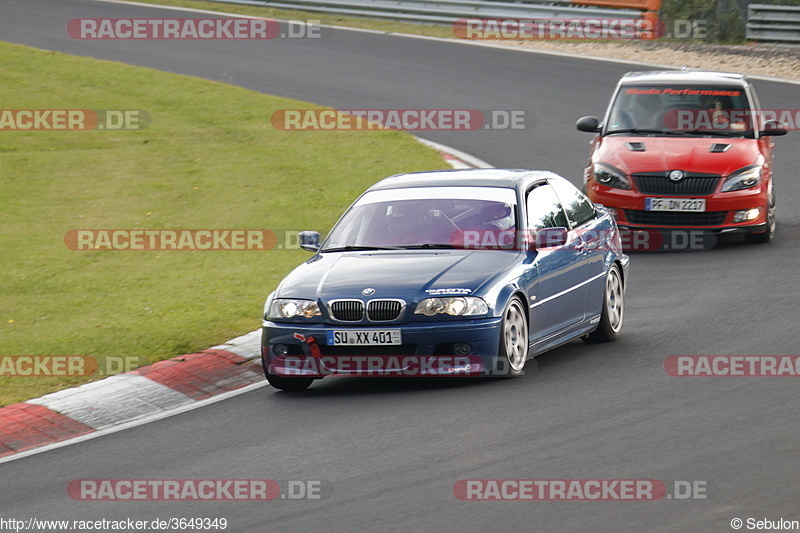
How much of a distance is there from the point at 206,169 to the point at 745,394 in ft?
39.4

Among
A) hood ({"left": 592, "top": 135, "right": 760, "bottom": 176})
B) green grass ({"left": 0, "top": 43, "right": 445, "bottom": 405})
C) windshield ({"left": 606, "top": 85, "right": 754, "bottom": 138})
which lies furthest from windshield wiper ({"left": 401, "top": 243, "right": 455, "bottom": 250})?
windshield ({"left": 606, "top": 85, "right": 754, "bottom": 138})

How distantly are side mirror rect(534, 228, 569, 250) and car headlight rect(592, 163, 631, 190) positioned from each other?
505 centimetres

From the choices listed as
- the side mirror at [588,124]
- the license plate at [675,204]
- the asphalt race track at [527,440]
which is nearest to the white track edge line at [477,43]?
the side mirror at [588,124]

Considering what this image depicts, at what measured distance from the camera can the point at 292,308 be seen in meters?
9.34

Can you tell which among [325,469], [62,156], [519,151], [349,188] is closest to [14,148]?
[62,156]

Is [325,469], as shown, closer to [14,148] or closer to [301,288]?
[301,288]

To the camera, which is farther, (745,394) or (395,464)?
(745,394)

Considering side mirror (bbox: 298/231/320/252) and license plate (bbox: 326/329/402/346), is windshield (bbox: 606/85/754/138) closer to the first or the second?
side mirror (bbox: 298/231/320/252)

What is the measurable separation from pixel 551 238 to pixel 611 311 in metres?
1.17

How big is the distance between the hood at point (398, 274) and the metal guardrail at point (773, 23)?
22695 millimetres

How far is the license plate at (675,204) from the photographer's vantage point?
49.3 feet

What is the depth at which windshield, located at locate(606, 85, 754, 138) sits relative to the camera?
52.4ft

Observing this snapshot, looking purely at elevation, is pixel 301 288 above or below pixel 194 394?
above

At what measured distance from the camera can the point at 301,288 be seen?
9.44m
